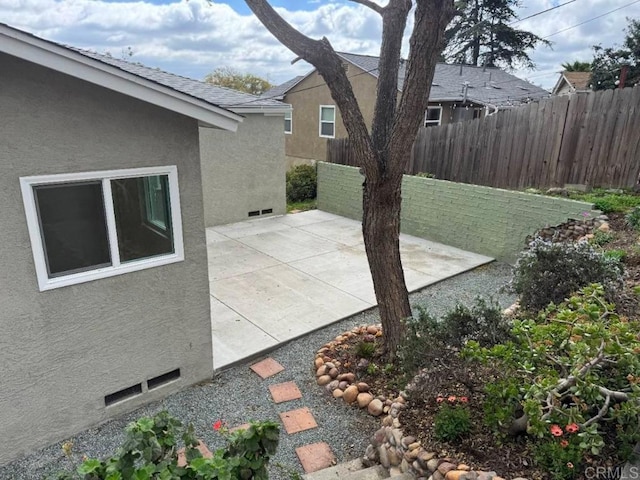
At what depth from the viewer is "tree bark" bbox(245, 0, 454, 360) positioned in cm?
413

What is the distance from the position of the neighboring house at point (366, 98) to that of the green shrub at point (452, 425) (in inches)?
544

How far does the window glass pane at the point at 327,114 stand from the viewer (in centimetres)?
1797

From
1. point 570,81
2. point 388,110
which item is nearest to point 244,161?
point 388,110

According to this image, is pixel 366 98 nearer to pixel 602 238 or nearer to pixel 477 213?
pixel 477 213

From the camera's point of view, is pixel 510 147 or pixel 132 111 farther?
pixel 510 147

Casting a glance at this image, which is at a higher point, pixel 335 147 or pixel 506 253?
pixel 335 147

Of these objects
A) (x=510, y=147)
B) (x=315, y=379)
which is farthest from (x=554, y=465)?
(x=510, y=147)

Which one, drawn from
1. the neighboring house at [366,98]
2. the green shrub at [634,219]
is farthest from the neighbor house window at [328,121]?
the green shrub at [634,219]

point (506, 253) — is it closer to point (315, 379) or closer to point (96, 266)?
point (315, 379)

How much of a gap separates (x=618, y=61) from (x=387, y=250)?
26.2 metres

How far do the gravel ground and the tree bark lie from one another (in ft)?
3.46

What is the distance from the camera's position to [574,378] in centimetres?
264

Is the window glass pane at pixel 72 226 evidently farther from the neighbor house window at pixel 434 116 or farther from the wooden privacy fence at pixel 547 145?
the neighbor house window at pixel 434 116

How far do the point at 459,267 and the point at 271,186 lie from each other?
6184 mm
